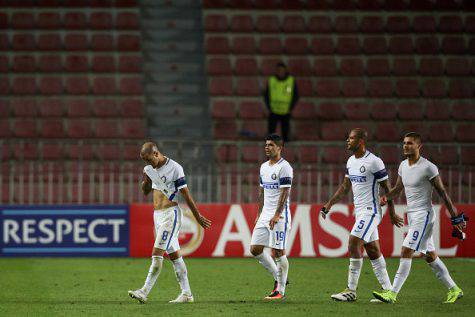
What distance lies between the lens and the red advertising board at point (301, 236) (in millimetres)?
18000

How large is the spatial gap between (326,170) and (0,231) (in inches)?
240

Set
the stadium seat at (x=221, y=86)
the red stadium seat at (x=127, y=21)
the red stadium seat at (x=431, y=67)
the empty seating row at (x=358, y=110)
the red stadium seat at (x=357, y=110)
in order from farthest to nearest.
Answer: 1. the red stadium seat at (x=127, y=21)
2. the red stadium seat at (x=431, y=67)
3. the stadium seat at (x=221, y=86)
4. the red stadium seat at (x=357, y=110)
5. the empty seating row at (x=358, y=110)

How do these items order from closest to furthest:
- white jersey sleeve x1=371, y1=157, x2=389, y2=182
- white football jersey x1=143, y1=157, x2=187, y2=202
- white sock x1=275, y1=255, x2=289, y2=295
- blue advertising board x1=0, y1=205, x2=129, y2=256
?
white football jersey x1=143, y1=157, x2=187, y2=202, white jersey sleeve x1=371, y1=157, x2=389, y2=182, white sock x1=275, y1=255, x2=289, y2=295, blue advertising board x1=0, y1=205, x2=129, y2=256

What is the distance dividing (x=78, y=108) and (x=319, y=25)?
6.11 meters

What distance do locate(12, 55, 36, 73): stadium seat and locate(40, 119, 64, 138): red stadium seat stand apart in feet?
6.26

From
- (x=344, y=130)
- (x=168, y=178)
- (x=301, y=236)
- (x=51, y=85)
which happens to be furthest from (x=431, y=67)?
(x=168, y=178)

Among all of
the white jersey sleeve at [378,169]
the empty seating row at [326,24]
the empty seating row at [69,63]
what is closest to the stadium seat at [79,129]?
the empty seating row at [69,63]

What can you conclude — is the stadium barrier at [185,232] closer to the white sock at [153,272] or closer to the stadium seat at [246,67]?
the stadium seat at [246,67]

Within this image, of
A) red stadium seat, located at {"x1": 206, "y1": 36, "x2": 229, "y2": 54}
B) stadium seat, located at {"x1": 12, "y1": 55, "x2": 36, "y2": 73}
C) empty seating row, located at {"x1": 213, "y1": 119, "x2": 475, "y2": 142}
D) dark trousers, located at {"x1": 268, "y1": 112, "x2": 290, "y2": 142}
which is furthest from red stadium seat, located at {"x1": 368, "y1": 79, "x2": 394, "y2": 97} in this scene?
stadium seat, located at {"x1": 12, "y1": 55, "x2": 36, "y2": 73}

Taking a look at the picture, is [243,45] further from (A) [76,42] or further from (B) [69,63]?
(B) [69,63]

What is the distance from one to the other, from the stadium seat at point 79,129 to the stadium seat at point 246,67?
371 cm

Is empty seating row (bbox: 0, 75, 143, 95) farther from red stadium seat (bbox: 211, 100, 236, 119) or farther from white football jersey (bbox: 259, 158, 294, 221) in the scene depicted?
white football jersey (bbox: 259, 158, 294, 221)

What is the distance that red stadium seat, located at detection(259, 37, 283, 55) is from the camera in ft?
74.0

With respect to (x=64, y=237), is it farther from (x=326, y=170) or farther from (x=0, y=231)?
(x=326, y=170)
